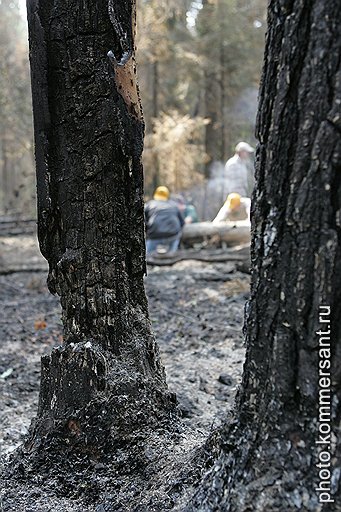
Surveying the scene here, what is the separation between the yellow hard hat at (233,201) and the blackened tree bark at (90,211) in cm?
882

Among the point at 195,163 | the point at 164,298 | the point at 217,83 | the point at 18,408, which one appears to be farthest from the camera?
the point at 217,83

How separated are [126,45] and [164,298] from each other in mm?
4941

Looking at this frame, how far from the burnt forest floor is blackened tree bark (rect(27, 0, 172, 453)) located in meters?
0.17

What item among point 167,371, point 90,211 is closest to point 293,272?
point 90,211

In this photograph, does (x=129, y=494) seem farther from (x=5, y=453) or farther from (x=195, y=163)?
(x=195, y=163)

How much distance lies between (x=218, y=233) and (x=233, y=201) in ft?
2.96

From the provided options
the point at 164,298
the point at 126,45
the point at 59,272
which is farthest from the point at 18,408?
the point at 164,298

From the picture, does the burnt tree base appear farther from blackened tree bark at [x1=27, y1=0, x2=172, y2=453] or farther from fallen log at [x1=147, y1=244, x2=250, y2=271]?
fallen log at [x1=147, y1=244, x2=250, y2=271]

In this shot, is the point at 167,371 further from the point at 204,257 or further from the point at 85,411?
the point at 204,257

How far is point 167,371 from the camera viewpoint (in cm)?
408

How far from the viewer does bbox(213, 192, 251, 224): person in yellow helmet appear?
11.1 m

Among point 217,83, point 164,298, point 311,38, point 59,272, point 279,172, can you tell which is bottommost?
point 164,298

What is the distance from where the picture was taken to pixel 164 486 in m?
1.88

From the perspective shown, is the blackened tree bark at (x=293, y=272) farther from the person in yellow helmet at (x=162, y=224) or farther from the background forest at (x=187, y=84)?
the background forest at (x=187, y=84)
